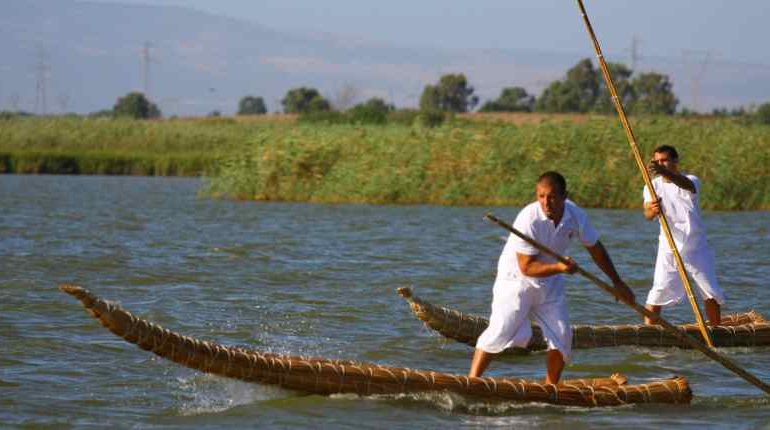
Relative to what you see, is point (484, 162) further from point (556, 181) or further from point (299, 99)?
point (299, 99)

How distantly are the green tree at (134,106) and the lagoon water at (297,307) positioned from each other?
3791 inches

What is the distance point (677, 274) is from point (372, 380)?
12.5 feet

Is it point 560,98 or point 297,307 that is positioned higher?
point 560,98

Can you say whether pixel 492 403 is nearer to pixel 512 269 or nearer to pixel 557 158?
pixel 512 269

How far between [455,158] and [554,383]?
25195mm

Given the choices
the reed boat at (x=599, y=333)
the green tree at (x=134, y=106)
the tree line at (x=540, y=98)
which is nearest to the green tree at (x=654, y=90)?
the tree line at (x=540, y=98)

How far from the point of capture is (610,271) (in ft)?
32.0

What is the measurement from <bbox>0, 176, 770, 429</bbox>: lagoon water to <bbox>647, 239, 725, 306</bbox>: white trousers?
0.55 meters

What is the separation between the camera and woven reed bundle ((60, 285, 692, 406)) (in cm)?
935

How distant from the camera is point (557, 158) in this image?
34.3 m

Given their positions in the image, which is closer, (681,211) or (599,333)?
(681,211)

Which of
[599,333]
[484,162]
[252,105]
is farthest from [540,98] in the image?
[599,333]

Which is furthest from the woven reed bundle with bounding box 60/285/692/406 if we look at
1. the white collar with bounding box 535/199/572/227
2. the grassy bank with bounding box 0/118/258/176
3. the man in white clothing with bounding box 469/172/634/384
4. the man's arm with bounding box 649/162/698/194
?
the grassy bank with bounding box 0/118/258/176

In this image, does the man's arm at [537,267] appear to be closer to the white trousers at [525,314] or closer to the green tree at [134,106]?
the white trousers at [525,314]
